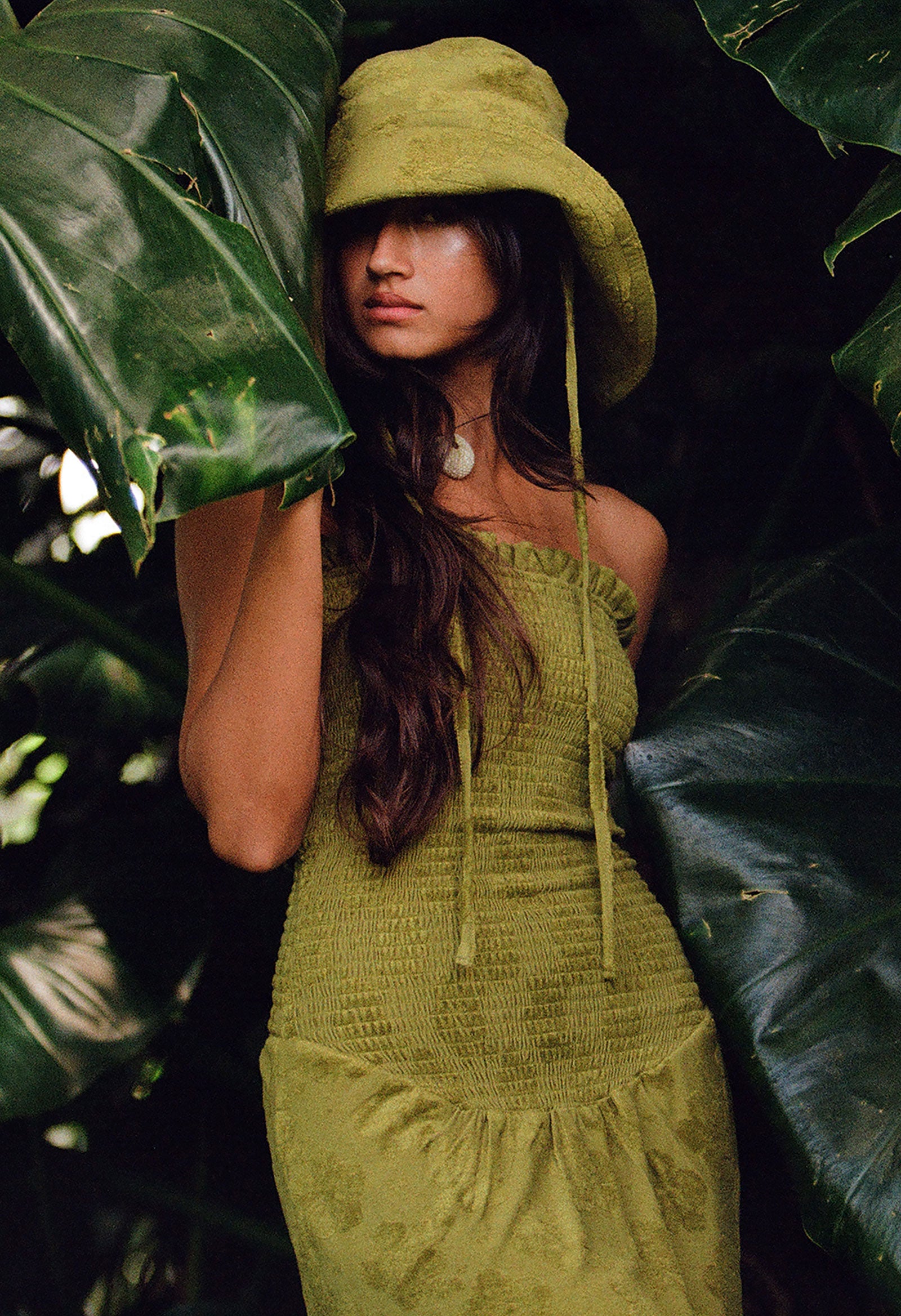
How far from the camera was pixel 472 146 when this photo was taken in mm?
1005

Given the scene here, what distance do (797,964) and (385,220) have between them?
28.0 inches

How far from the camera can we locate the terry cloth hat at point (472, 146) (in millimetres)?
988

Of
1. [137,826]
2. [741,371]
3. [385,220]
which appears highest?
[385,220]

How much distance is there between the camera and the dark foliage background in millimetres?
1335

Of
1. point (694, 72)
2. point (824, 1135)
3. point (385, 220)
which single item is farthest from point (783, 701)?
point (694, 72)

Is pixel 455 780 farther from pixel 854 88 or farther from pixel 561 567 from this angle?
pixel 854 88

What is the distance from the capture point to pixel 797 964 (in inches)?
38.2

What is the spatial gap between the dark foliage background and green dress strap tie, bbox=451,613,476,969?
12.1 inches

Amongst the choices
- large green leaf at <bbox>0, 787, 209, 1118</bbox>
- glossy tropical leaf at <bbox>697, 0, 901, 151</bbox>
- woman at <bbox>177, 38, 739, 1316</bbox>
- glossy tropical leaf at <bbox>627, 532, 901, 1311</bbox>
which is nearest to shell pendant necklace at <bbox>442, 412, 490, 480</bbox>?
woman at <bbox>177, 38, 739, 1316</bbox>

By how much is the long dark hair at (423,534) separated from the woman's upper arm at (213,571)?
95mm

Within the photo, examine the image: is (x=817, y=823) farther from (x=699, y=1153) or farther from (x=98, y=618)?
(x=98, y=618)

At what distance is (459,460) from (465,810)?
0.35 meters

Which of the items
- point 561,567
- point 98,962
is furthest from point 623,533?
point 98,962

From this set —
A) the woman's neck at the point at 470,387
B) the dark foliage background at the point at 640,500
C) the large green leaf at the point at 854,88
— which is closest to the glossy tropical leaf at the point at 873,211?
the large green leaf at the point at 854,88
